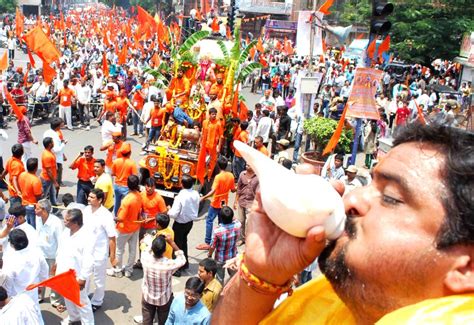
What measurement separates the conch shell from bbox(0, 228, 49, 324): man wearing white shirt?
4.02 m

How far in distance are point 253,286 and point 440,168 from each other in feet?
1.97

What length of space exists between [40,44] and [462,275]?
1308 cm

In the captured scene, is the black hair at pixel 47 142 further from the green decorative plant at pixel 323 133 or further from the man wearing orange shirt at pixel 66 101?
the man wearing orange shirt at pixel 66 101

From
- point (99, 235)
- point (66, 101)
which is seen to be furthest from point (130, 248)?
point (66, 101)

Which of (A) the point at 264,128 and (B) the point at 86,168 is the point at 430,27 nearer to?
(A) the point at 264,128

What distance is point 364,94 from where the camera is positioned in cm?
812

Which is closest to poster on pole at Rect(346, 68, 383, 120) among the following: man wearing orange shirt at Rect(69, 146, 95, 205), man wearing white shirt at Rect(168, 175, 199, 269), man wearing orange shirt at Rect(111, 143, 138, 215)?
man wearing white shirt at Rect(168, 175, 199, 269)

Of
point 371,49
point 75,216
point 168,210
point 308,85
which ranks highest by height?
point 371,49

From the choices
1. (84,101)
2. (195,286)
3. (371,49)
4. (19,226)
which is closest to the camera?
(195,286)

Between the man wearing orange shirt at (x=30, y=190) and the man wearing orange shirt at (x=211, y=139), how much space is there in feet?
8.84

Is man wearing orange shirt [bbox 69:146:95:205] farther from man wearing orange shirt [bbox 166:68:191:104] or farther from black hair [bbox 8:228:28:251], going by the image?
black hair [bbox 8:228:28:251]

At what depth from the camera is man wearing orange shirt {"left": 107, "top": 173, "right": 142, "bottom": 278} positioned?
6.27m

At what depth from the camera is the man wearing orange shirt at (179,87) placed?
10.4 meters

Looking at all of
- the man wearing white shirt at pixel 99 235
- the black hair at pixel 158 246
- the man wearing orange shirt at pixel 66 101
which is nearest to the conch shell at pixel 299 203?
the black hair at pixel 158 246
